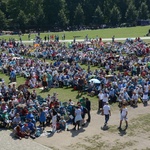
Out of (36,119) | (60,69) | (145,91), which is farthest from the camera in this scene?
(60,69)

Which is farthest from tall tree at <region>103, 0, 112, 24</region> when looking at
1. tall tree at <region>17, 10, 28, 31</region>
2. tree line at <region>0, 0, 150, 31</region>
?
tall tree at <region>17, 10, 28, 31</region>

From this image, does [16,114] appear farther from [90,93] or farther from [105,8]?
[105,8]

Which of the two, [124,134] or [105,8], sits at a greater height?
[105,8]

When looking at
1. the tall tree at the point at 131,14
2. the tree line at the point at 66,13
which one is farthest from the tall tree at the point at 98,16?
the tall tree at the point at 131,14

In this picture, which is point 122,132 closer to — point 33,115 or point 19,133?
point 33,115

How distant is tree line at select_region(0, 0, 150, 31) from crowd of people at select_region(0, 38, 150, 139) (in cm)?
4377

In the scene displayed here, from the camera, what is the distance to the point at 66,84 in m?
26.0

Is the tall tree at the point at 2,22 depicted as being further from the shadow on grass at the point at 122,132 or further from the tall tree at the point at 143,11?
the shadow on grass at the point at 122,132

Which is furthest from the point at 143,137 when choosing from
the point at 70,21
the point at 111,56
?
the point at 70,21

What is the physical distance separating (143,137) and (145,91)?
19.3ft

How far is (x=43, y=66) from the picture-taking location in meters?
29.3

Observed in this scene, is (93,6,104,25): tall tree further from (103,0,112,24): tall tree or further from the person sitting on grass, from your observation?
the person sitting on grass

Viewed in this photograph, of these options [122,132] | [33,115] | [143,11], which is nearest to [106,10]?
[143,11]

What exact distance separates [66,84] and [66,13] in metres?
68.4
